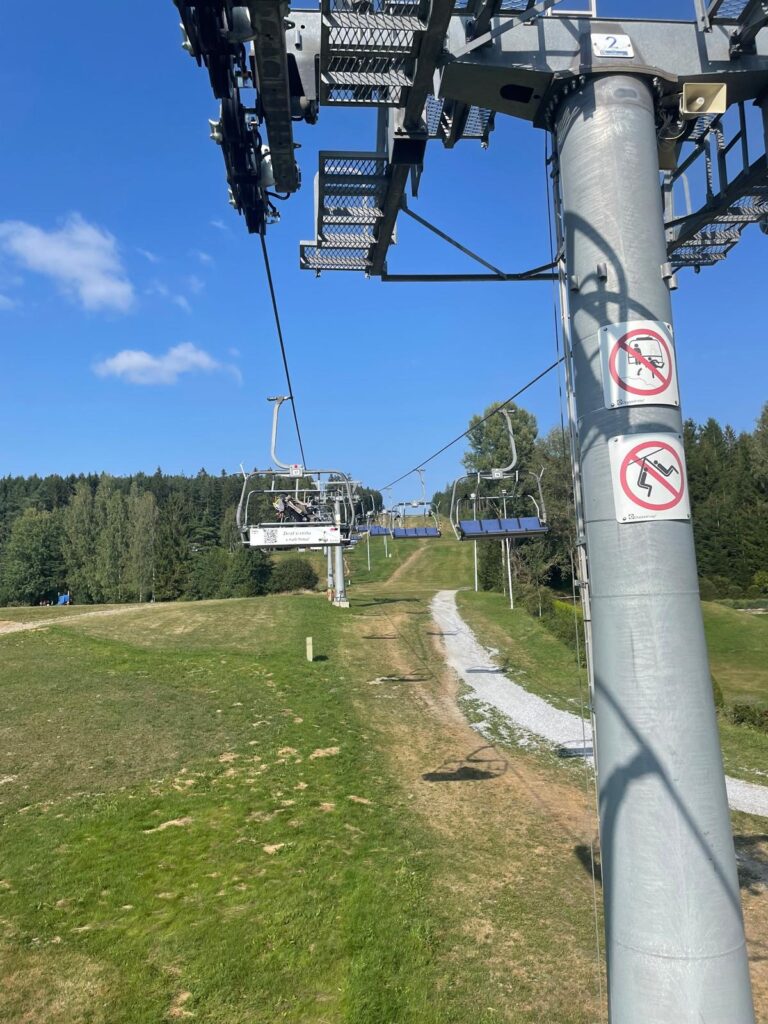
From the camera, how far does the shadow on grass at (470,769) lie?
12.4 m

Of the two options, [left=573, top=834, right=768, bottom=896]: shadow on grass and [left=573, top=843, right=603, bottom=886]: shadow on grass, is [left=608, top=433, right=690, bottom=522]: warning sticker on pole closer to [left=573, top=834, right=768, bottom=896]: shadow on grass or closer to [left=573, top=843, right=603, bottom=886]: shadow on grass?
[left=573, top=834, right=768, bottom=896]: shadow on grass

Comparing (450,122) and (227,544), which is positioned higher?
(227,544)

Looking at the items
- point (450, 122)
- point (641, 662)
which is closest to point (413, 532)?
point (450, 122)

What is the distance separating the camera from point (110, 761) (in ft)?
41.8

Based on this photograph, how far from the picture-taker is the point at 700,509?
228 ft

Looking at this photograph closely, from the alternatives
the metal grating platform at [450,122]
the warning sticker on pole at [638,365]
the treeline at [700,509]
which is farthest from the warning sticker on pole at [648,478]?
the treeline at [700,509]

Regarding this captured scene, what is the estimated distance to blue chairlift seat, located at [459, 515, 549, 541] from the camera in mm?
16933

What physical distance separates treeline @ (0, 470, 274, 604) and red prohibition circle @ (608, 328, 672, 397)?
5770cm

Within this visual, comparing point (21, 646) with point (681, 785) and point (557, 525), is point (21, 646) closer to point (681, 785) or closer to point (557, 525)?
point (681, 785)

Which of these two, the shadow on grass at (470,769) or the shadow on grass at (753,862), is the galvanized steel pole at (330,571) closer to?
the shadow on grass at (470,769)

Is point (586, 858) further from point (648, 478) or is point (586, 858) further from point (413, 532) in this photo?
point (413, 532)

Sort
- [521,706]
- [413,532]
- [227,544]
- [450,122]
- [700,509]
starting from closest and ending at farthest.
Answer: [450,122] → [521,706] → [413,532] → [700,509] → [227,544]

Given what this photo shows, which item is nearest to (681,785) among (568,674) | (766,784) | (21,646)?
(766,784)

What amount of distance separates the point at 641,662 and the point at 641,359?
1.52 meters
